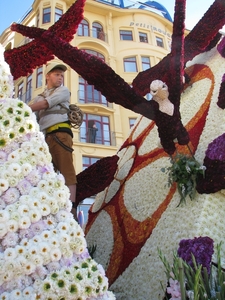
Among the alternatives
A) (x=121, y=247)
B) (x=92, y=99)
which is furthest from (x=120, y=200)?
(x=92, y=99)

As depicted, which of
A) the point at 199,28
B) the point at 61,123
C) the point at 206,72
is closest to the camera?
the point at 61,123

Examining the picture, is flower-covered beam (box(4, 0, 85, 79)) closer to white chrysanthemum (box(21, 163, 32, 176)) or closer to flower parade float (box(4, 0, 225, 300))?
flower parade float (box(4, 0, 225, 300))

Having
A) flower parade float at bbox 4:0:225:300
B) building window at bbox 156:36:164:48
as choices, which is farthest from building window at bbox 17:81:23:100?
flower parade float at bbox 4:0:225:300

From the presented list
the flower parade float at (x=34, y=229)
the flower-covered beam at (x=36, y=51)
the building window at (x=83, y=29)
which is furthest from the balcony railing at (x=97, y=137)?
the flower parade float at (x=34, y=229)

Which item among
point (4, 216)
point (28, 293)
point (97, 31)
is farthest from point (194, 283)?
point (97, 31)

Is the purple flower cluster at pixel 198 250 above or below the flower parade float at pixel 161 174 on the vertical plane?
below

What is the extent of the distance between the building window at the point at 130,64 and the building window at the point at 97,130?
11.4 ft

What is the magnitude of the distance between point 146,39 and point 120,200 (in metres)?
18.6

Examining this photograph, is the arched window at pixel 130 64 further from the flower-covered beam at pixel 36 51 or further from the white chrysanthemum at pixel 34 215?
the white chrysanthemum at pixel 34 215

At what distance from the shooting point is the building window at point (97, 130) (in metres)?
18.2

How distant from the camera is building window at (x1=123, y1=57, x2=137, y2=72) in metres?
20.7

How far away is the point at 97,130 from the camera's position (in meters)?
18.6

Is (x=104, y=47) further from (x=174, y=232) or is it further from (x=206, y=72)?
(x=174, y=232)

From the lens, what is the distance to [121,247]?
423cm
